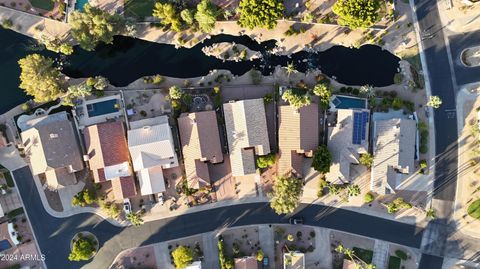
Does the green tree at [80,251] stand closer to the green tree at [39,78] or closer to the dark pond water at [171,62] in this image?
the green tree at [39,78]

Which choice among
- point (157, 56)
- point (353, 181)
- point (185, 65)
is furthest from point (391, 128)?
point (157, 56)

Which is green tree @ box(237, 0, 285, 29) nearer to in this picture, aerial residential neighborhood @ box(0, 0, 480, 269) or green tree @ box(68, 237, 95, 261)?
aerial residential neighborhood @ box(0, 0, 480, 269)

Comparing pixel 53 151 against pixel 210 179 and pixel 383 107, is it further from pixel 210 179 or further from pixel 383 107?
pixel 383 107

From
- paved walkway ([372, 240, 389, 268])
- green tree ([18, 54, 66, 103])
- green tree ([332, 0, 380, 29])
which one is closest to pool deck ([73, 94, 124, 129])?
green tree ([18, 54, 66, 103])

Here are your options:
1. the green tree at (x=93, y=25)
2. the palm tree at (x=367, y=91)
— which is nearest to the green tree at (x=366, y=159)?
the palm tree at (x=367, y=91)

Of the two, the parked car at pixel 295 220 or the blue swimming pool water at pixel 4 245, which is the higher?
the blue swimming pool water at pixel 4 245

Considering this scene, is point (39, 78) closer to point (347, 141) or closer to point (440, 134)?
point (347, 141)
